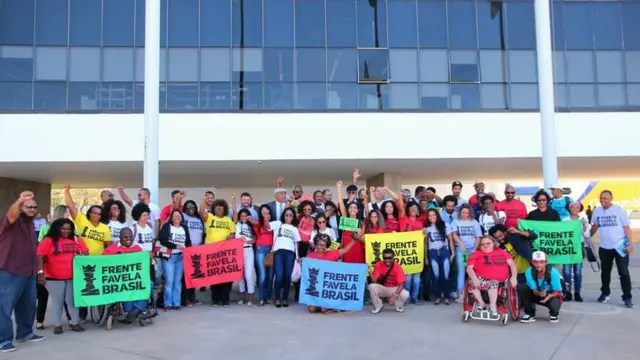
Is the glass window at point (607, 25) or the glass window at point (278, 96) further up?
the glass window at point (607, 25)

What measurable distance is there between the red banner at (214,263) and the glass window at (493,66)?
45.0 feet

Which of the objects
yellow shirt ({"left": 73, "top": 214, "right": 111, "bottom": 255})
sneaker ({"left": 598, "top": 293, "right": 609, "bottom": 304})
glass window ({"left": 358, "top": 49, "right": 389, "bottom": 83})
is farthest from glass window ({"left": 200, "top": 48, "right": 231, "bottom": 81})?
sneaker ({"left": 598, "top": 293, "right": 609, "bottom": 304})

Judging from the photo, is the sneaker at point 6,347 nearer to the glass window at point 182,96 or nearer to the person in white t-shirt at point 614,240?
the person in white t-shirt at point 614,240

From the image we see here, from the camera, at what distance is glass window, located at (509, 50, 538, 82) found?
755 inches

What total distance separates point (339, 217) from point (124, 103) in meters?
11.9

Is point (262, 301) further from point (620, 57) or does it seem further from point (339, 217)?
A: point (620, 57)

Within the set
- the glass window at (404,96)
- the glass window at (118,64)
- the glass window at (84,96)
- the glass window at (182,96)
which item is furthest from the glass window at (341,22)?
the glass window at (84,96)

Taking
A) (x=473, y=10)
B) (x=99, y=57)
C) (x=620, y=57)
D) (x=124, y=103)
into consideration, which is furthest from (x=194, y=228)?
(x=620, y=57)

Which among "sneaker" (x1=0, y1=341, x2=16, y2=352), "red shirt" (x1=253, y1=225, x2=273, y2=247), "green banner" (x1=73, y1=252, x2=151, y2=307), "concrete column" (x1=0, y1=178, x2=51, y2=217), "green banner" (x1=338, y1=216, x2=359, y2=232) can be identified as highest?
"concrete column" (x1=0, y1=178, x2=51, y2=217)

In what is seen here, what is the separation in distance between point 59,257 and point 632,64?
20.4 metres

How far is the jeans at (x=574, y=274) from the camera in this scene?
28.8 feet

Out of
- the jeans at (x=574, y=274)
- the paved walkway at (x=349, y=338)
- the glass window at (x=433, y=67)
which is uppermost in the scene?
the glass window at (x=433, y=67)

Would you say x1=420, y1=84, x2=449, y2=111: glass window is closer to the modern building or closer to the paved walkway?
the modern building

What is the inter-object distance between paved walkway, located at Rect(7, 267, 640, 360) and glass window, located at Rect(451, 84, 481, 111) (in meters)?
11.7
